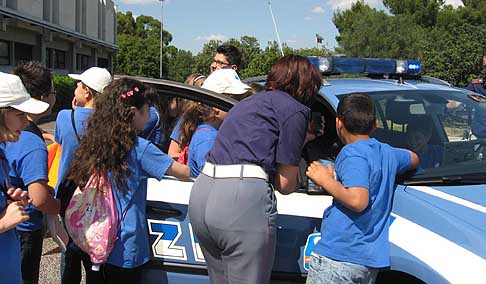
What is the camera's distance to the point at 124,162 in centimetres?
242

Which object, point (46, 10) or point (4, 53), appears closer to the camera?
point (4, 53)

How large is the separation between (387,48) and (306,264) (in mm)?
28356

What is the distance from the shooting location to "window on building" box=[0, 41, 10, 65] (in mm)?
21878

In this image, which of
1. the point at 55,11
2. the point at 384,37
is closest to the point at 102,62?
the point at 55,11

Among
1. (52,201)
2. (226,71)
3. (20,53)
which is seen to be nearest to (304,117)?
(226,71)

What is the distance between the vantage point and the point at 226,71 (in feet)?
10.2

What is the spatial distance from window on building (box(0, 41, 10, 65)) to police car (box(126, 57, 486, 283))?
70.5 ft

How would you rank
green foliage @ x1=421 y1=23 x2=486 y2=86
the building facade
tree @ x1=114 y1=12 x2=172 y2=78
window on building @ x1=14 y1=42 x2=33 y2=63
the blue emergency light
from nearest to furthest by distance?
the blue emergency light < green foliage @ x1=421 y1=23 x2=486 y2=86 < the building facade < window on building @ x1=14 y1=42 x2=33 y2=63 < tree @ x1=114 y1=12 x2=172 y2=78

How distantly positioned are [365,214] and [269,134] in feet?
1.79

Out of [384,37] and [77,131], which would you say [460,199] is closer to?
[77,131]

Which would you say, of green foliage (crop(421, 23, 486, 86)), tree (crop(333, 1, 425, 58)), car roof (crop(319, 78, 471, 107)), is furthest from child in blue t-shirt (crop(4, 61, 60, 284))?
tree (crop(333, 1, 425, 58))

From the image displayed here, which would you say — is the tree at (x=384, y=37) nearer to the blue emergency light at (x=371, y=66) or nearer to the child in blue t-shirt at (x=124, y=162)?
the blue emergency light at (x=371, y=66)

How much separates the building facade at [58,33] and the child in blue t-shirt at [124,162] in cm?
1879

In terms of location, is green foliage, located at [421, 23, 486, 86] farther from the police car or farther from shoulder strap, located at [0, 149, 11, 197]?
shoulder strap, located at [0, 149, 11, 197]
